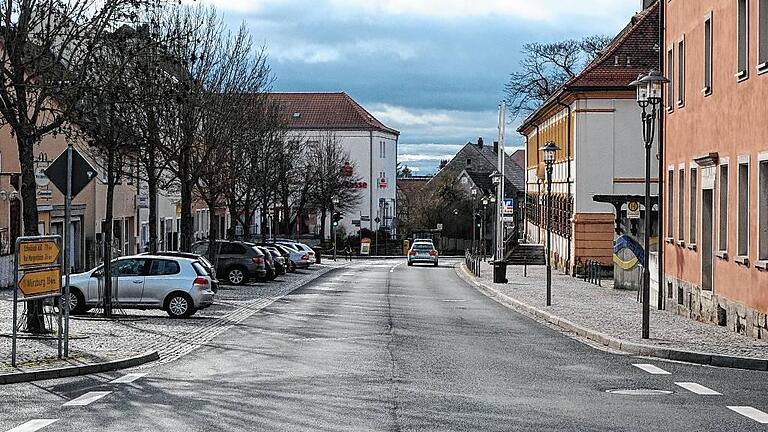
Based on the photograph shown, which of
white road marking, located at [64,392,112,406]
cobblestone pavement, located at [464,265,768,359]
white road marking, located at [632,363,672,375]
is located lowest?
white road marking, located at [632,363,672,375]

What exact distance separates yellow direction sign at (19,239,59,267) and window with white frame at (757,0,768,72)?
12.3m

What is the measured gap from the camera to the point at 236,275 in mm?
45844

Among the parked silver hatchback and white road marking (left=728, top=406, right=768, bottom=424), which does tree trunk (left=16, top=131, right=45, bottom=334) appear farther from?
white road marking (left=728, top=406, right=768, bottom=424)

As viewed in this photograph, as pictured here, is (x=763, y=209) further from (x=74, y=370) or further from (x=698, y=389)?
(x=74, y=370)

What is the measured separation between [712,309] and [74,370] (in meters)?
14.3

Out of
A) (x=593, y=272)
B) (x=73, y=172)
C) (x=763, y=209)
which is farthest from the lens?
(x=593, y=272)

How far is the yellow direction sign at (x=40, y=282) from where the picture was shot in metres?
16.4

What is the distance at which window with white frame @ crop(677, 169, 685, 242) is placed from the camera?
2956cm

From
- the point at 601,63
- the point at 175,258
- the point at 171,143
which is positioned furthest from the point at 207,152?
the point at 601,63

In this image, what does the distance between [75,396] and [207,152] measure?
25.4m

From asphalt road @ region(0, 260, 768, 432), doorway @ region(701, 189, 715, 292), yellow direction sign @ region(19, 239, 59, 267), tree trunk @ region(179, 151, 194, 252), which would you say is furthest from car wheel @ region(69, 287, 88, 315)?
doorway @ region(701, 189, 715, 292)

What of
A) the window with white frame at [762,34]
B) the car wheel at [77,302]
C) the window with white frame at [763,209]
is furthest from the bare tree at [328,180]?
the window with white frame at [763,209]

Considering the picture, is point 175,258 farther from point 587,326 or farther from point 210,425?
point 210,425

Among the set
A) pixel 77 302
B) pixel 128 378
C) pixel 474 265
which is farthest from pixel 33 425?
pixel 474 265
